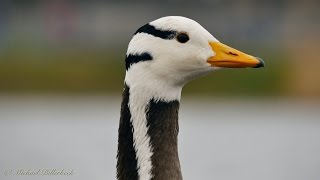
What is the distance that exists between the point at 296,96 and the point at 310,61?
227 centimetres

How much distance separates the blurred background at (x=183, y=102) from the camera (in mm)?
11609

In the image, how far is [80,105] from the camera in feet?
51.1

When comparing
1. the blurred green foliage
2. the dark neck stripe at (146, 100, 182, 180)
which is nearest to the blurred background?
the blurred green foliage

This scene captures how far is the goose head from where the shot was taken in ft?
16.1

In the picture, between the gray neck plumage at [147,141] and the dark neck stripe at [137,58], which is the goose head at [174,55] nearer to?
the dark neck stripe at [137,58]

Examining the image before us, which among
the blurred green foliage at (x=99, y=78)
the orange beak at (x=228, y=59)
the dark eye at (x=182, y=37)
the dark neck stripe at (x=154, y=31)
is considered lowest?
the blurred green foliage at (x=99, y=78)

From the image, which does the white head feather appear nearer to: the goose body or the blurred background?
the goose body

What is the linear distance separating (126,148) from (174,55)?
0.49 meters
